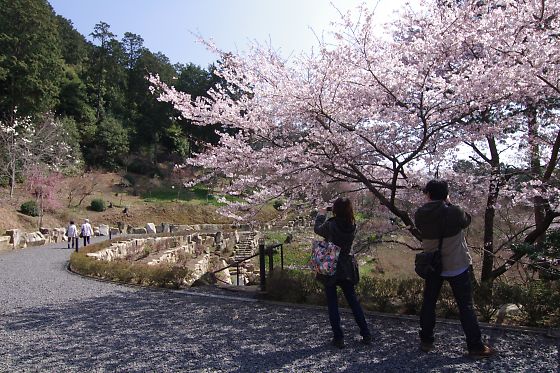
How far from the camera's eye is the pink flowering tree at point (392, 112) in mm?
4840

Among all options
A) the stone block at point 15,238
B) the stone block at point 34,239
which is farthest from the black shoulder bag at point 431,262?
the stone block at point 34,239

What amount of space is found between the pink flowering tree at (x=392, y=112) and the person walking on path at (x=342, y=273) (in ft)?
4.25

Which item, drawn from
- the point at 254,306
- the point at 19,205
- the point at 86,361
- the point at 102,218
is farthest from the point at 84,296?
the point at 102,218

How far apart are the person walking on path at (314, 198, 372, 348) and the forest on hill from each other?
42.2 feet

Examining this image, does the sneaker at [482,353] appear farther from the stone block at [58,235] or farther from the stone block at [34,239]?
the stone block at [58,235]

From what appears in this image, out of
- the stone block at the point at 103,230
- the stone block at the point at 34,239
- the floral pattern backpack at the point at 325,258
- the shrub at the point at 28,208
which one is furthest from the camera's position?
the stone block at the point at 103,230

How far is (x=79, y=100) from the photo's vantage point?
35844 mm

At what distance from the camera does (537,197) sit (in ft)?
18.0

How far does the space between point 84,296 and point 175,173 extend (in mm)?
32025

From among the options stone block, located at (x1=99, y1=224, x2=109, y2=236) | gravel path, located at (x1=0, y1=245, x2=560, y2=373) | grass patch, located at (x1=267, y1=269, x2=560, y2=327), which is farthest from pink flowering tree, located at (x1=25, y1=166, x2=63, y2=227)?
grass patch, located at (x1=267, y1=269, x2=560, y2=327)

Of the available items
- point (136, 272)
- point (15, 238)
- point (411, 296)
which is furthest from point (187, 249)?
point (411, 296)

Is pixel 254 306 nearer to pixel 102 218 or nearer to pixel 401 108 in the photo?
pixel 401 108

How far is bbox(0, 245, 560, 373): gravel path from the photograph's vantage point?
368cm

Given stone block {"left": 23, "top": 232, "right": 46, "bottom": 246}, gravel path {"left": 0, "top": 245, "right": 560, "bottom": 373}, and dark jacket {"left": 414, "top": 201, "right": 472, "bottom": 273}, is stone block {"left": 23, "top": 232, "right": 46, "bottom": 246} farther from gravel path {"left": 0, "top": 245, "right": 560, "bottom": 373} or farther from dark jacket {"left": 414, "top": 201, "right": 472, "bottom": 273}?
dark jacket {"left": 414, "top": 201, "right": 472, "bottom": 273}
